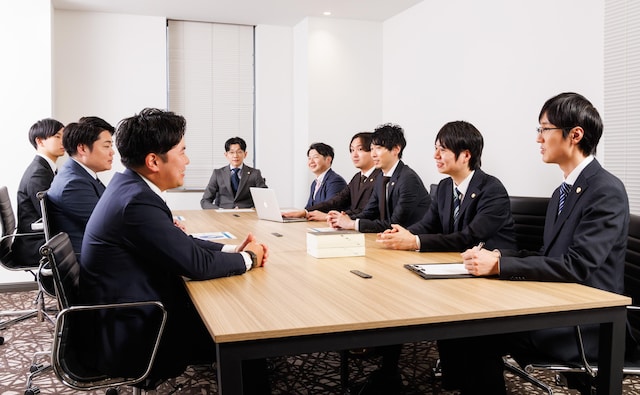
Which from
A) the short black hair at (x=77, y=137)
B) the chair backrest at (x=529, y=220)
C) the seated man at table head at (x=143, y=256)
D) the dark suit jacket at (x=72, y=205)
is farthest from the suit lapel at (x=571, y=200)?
the short black hair at (x=77, y=137)

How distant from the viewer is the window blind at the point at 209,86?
6949 millimetres

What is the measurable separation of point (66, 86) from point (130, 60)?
2.70 ft

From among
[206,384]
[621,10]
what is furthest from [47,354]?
[621,10]

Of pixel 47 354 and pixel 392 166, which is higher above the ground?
pixel 392 166

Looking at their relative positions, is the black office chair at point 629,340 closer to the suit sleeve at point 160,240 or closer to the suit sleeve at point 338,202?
the suit sleeve at point 160,240

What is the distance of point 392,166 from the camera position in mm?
4141

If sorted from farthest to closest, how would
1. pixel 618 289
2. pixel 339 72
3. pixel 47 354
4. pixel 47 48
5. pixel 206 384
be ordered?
pixel 339 72
pixel 47 48
pixel 47 354
pixel 206 384
pixel 618 289

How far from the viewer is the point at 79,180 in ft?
10.6

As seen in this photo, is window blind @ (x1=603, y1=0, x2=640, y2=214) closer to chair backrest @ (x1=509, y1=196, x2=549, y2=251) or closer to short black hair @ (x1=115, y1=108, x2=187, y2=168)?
chair backrest @ (x1=509, y1=196, x2=549, y2=251)

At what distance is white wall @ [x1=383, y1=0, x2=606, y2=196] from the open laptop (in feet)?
6.52

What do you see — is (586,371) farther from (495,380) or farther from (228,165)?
(228,165)

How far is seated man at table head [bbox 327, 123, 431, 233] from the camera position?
3.85 metres

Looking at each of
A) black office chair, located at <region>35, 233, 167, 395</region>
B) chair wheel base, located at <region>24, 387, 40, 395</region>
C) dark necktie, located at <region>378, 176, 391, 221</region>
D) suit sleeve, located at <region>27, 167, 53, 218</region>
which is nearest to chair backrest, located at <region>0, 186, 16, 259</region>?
suit sleeve, located at <region>27, 167, 53, 218</region>

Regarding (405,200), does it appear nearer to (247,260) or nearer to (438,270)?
(438,270)
